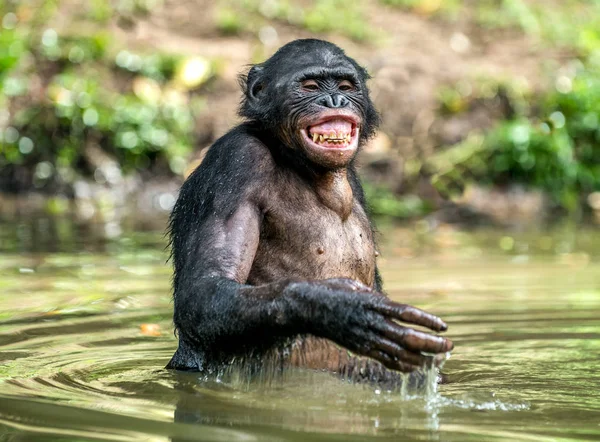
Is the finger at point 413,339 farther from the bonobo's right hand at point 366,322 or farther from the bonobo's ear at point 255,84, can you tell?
the bonobo's ear at point 255,84

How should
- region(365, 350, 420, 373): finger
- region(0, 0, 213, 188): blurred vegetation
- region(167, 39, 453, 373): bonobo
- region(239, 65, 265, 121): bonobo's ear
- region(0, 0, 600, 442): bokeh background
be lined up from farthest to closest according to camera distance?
region(0, 0, 213, 188): blurred vegetation, region(239, 65, 265, 121): bonobo's ear, region(167, 39, 453, 373): bonobo, region(0, 0, 600, 442): bokeh background, region(365, 350, 420, 373): finger

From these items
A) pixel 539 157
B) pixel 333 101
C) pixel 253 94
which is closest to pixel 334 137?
pixel 333 101

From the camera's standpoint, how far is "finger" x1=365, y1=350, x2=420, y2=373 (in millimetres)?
4566

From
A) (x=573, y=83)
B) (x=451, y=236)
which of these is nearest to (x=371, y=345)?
(x=451, y=236)

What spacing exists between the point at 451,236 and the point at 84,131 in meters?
6.35

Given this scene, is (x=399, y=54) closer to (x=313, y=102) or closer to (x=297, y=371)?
(x=313, y=102)

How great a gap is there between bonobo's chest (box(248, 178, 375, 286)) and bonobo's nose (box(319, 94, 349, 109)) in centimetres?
54

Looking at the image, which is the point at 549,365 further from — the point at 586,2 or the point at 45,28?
the point at 586,2

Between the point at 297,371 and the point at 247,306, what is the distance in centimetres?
78

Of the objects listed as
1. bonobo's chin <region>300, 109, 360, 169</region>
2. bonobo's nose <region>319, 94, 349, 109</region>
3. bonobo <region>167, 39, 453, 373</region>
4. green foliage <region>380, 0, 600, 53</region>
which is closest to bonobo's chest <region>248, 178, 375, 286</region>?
bonobo <region>167, 39, 453, 373</region>

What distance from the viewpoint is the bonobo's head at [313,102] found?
6.04 meters

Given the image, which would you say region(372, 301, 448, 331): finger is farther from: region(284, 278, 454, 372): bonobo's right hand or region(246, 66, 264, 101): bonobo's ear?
region(246, 66, 264, 101): bonobo's ear

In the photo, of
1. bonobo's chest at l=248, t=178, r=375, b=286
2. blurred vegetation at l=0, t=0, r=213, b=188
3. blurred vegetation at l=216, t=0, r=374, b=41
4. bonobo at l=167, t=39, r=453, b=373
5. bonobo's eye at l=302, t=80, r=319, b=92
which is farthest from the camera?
blurred vegetation at l=216, t=0, r=374, b=41

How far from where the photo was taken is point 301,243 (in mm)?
6195
